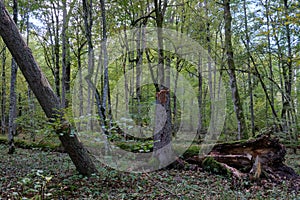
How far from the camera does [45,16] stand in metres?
14.7

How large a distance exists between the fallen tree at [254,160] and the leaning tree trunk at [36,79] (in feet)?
12.8

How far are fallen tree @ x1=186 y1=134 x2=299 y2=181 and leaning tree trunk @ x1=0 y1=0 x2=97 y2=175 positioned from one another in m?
3.89

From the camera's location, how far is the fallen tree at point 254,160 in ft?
22.0

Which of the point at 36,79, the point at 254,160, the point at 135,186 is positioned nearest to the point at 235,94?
the point at 254,160

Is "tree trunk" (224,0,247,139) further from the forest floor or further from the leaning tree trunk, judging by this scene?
the leaning tree trunk

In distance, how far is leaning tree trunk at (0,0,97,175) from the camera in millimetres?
4496

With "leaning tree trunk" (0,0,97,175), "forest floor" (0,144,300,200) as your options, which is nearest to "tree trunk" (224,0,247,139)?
"forest floor" (0,144,300,200)

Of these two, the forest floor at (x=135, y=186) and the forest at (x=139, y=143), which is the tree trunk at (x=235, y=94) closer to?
the forest at (x=139, y=143)

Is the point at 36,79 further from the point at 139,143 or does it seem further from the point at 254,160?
the point at 254,160

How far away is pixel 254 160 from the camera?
Answer: 701cm

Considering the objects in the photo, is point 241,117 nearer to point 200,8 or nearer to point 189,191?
point 189,191

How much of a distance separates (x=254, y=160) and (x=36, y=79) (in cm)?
626

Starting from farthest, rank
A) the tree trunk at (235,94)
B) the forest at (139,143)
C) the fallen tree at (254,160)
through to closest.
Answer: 1. the tree trunk at (235,94)
2. the fallen tree at (254,160)
3. the forest at (139,143)

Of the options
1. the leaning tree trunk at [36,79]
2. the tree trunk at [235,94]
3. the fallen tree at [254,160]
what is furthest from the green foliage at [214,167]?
the leaning tree trunk at [36,79]
